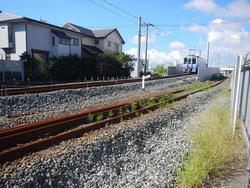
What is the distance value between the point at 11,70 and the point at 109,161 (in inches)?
791

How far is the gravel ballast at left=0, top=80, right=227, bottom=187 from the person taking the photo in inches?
192

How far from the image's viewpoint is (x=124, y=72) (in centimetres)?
3581

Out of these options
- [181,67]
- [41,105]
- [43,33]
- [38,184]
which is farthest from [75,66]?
[38,184]

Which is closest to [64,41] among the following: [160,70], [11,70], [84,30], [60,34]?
[60,34]

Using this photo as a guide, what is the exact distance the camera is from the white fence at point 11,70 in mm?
23031

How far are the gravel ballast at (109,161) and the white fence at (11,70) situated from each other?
17.5 m

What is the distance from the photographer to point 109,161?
Result: 6043mm

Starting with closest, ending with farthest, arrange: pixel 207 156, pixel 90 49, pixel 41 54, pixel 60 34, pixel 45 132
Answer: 1. pixel 207 156
2. pixel 45 132
3. pixel 41 54
4. pixel 60 34
5. pixel 90 49

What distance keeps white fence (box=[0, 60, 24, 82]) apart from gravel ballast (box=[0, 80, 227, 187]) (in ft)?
57.4

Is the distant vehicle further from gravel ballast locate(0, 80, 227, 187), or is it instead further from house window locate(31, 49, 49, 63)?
gravel ballast locate(0, 80, 227, 187)

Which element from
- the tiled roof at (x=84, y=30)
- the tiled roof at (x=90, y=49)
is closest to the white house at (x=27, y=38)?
the tiled roof at (x=90, y=49)

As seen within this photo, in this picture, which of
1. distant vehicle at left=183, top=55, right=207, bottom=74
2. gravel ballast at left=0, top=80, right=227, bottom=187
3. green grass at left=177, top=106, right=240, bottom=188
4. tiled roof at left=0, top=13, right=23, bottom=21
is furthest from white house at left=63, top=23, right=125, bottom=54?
green grass at left=177, top=106, right=240, bottom=188

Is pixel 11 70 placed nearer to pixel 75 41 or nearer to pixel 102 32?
pixel 75 41

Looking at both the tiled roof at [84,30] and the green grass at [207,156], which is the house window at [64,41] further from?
the green grass at [207,156]
